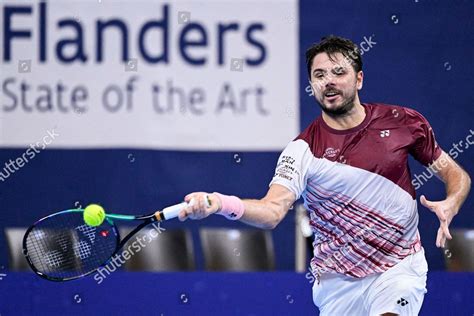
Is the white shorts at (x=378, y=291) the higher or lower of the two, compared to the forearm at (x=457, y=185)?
lower

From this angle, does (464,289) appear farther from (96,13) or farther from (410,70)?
(96,13)

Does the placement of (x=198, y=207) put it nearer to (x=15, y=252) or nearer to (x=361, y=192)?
(x=361, y=192)

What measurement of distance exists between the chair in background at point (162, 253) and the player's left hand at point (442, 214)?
372 centimetres

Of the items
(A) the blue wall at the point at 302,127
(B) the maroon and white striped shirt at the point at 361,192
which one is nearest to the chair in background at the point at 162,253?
(A) the blue wall at the point at 302,127

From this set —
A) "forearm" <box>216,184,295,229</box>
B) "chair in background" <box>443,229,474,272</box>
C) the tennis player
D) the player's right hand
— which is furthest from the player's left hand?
"chair in background" <box>443,229,474,272</box>

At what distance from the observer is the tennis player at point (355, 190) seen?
4934 millimetres

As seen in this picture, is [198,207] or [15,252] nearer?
[198,207]

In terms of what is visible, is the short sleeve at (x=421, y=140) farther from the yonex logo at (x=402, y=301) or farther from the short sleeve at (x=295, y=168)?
the yonex logo at (x=402, y=301)

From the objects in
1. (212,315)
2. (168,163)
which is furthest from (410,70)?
(212,315)

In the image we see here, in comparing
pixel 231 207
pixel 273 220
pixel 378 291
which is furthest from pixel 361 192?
pixel 231 207

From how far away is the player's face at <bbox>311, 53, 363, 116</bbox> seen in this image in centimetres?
495

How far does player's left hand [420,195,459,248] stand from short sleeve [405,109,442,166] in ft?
1.39

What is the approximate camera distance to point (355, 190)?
16.3 feet

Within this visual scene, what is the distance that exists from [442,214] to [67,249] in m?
2.37
